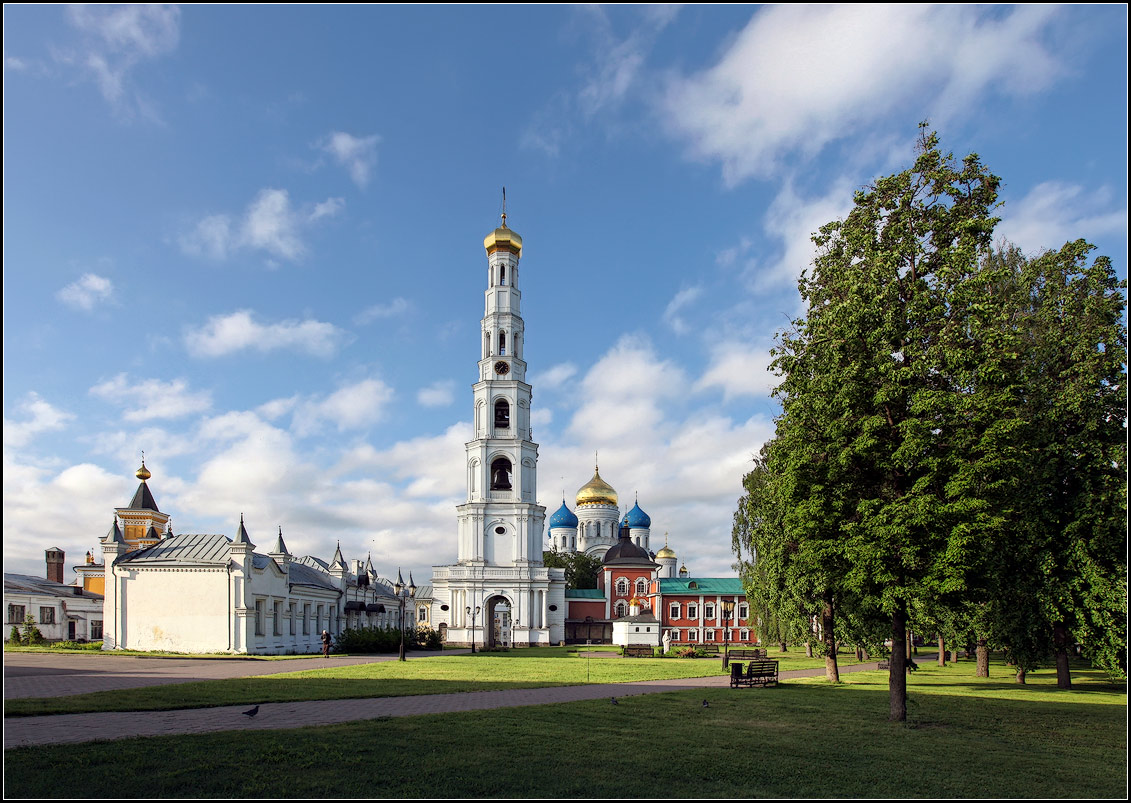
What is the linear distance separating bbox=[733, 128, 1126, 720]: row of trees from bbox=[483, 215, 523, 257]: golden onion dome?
54.3m

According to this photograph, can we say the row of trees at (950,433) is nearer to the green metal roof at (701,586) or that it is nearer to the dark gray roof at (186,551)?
the dark gray roof at (186,551)

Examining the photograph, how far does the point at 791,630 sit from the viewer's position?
27172mm

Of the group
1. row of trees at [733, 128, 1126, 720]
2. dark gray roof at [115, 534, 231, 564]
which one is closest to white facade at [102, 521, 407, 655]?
dark gray roof at [115, 534, 231, 564]

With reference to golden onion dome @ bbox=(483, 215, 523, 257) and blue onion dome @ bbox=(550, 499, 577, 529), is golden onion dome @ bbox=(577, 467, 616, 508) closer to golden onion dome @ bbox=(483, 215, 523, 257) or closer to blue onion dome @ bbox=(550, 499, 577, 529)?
blue onion dome @ bbox=(550, 499, 577, 529)

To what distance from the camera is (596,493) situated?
103 metres

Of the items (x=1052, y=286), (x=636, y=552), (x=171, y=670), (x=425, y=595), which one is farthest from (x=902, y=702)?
(x=425, y=595)

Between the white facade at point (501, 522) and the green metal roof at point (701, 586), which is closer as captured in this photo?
the white facade at point (501, 522)

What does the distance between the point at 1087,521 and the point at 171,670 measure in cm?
2807

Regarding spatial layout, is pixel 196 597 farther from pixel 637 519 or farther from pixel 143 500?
pixel 637 519

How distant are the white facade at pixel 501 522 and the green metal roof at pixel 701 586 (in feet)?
52.9

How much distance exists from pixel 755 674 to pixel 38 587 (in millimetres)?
56603

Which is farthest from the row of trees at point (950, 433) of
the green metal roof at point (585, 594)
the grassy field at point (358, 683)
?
the green metal roof at point (585, 594)

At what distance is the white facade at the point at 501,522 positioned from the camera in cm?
6450

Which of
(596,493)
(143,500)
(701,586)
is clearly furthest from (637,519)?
(143,500)
